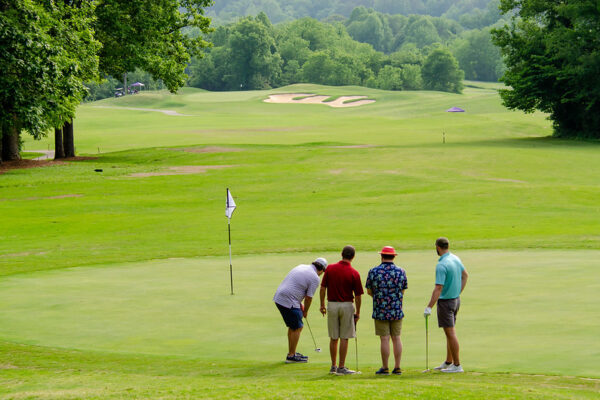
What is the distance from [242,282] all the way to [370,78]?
183 metres

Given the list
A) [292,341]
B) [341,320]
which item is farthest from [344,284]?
[292,341]

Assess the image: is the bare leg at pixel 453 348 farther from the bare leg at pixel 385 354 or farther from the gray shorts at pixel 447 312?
the bare leg at pixel 385 354

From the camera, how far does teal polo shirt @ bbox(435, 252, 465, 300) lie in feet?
39.9

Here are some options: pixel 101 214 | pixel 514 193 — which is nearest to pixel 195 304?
pixel 101 214

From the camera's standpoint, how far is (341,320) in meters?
12.2

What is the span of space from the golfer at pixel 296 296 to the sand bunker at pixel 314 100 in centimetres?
13225

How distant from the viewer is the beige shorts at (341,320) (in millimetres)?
12172

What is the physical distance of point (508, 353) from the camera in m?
11.9

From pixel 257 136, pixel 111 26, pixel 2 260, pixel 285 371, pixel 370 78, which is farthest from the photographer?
pixel 370 78

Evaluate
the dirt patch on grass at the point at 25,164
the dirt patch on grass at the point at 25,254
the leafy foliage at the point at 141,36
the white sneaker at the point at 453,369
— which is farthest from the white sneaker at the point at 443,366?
the leafy foliage at the point at 141,36

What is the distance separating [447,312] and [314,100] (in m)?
142

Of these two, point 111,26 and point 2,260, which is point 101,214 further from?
point 111,26

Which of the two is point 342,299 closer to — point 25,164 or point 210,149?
point 25,164

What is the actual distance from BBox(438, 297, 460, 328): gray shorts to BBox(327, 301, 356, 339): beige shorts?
4.55 ft
